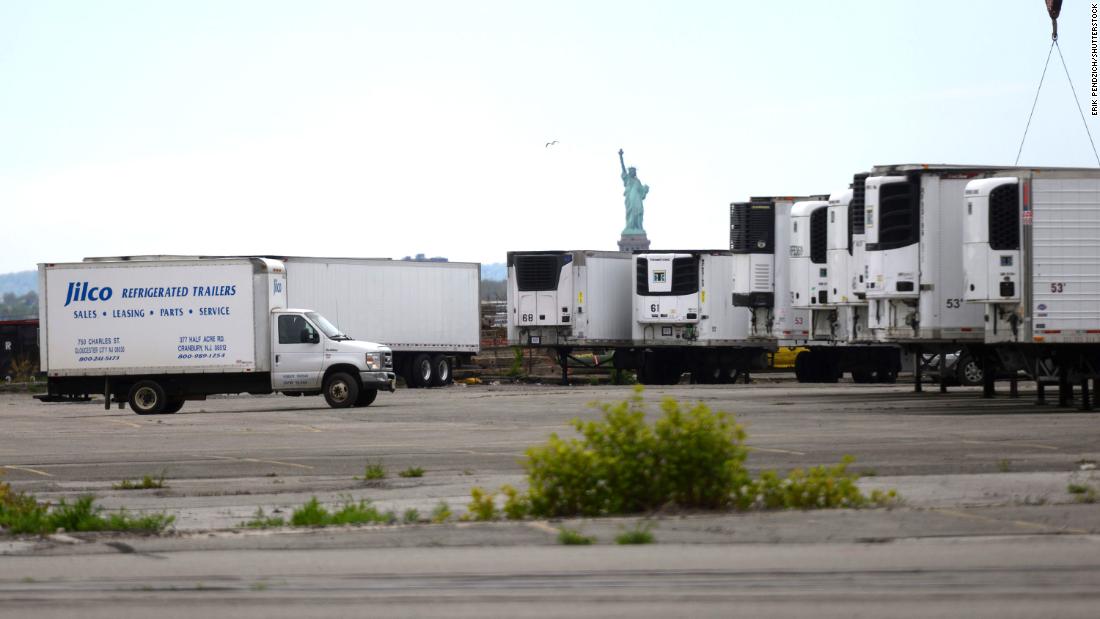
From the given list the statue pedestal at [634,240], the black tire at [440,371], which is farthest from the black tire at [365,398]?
the statue pedestal at [634,240]

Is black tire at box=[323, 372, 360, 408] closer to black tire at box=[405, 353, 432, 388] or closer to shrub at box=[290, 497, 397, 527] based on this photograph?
black tire at box=[405, 353, 432, 388]

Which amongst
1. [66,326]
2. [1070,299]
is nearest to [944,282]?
[1070,299]

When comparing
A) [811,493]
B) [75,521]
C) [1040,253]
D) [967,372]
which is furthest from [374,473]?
[967,372]

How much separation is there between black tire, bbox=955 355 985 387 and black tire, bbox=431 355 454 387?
16.6m

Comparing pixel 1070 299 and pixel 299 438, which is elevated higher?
pixel 1070 299

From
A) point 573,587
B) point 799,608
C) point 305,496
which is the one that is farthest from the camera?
point 305,496

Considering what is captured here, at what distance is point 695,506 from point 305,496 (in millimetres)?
4371

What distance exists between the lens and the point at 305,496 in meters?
14.6

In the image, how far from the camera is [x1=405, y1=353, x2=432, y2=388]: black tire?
150 ft

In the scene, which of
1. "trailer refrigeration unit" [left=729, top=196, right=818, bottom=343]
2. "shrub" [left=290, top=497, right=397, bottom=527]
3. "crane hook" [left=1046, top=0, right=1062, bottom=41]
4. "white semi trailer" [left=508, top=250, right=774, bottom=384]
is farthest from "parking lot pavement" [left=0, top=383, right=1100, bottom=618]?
"white semi trailer" [left=508, top=250, right=774, bottom=384]

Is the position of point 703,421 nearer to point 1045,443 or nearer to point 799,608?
point 799,608

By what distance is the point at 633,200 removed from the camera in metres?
128

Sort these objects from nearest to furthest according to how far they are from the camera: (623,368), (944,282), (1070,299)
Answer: (1070,299) < (944,282) < (623,368)

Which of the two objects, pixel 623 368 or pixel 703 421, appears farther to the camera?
pixel 623 368
